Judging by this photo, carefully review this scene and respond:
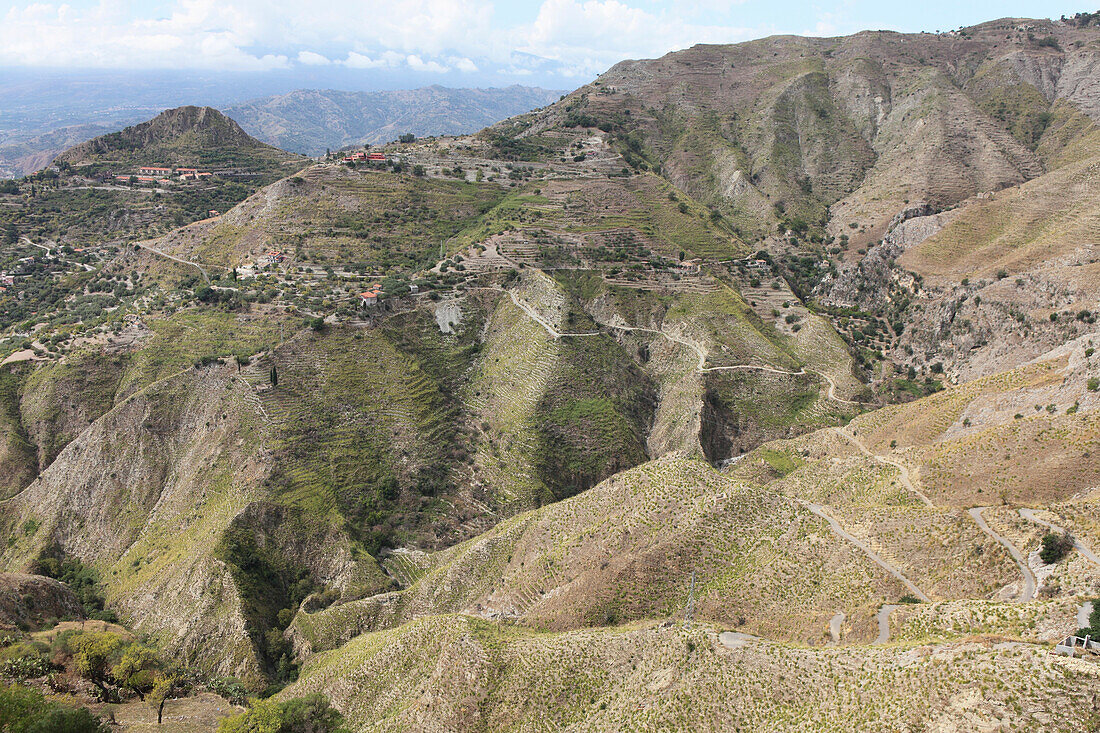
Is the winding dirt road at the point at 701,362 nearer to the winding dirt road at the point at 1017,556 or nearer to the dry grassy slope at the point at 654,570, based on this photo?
the dry grassy slope at the point at 654,570

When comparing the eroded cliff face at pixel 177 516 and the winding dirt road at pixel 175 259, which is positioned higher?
the winding dirt road at pixel 175 259

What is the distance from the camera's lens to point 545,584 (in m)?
58.7

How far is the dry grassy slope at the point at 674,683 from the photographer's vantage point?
30.4m

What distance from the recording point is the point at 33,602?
62.6 meters

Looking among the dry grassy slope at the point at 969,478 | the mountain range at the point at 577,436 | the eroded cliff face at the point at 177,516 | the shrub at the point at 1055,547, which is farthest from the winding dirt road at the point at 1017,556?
the eroded cliff face at the point at 177,516

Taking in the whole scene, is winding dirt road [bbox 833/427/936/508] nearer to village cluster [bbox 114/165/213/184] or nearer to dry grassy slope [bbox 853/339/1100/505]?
dry grassy slope [bbox 853/339/1100/505]

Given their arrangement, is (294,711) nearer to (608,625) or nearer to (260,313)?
(608,625)

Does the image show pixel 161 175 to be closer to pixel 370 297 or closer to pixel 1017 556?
pixel 370 297

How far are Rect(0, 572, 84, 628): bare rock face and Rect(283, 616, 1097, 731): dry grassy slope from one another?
26.3m

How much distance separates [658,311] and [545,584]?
76.6 m

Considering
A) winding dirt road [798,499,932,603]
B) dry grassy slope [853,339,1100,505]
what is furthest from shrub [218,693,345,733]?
dry grassy slope [853,339,1100,505]

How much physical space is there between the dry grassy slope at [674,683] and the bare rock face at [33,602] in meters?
26.3

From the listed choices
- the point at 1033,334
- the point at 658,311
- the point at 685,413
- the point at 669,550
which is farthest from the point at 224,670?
the point at 1033,334

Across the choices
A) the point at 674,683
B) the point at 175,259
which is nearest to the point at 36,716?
the point at 674,683
